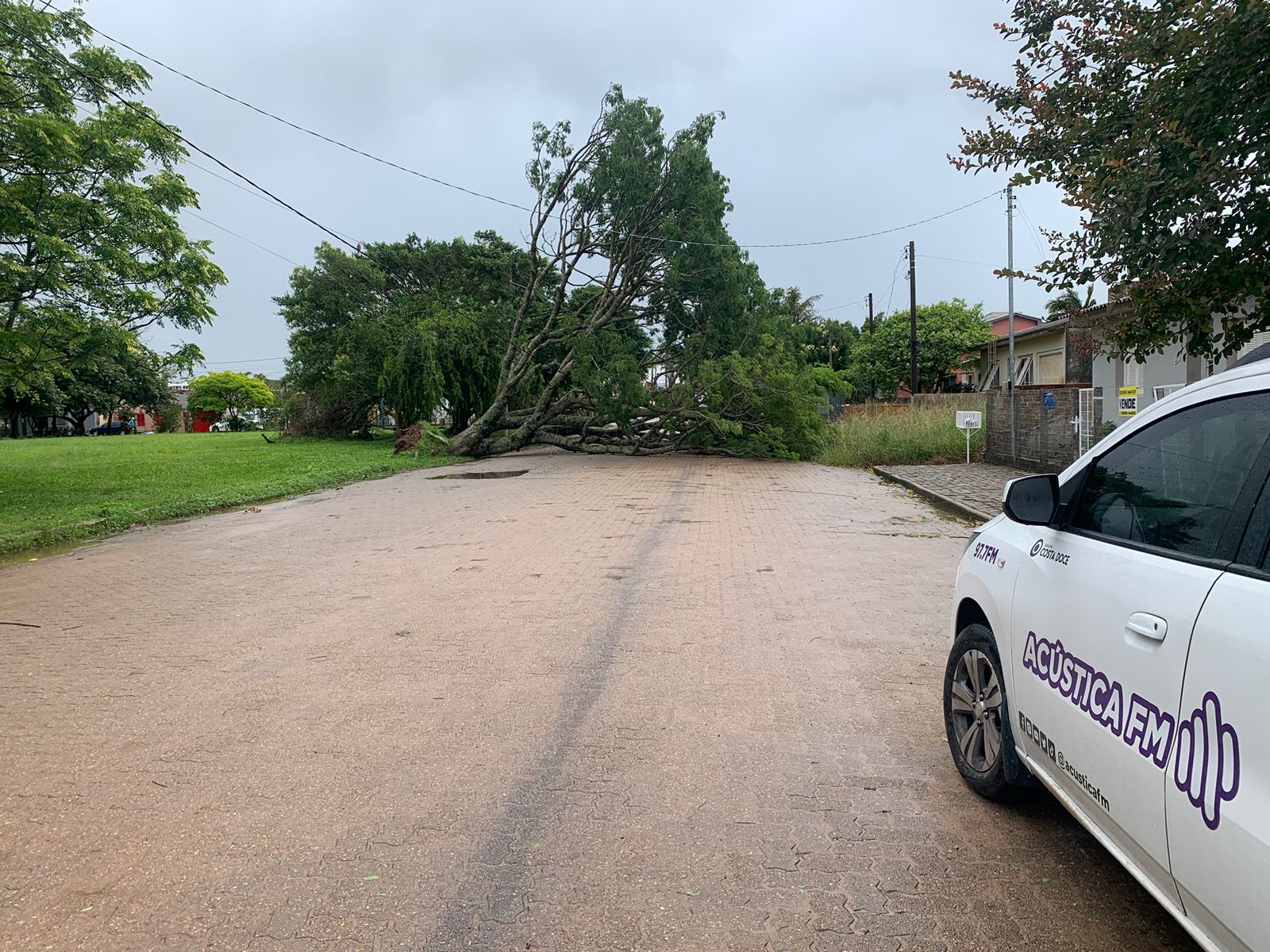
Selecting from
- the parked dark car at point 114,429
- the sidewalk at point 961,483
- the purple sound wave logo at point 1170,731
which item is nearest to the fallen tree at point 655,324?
the sidewalk at point 961,483

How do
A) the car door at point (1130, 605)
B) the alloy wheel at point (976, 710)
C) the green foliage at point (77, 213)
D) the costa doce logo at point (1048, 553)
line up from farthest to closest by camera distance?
the green foliage at point (77, 213)
the alloy wheel at point (976, 710)
the costa doce logo at point (1048, 553)
the car door at point (1130, 605)

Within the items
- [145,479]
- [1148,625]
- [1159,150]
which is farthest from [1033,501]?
[145,479]

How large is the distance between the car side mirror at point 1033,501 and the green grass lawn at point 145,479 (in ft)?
37.9

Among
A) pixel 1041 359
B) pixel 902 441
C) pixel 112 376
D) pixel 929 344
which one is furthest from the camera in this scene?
pixel 112 376

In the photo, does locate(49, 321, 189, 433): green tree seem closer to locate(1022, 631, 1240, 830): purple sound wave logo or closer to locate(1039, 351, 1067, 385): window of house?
locate(1022, 631, 1240, 830): purple sound wave logo

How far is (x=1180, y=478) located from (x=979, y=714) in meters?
1.45

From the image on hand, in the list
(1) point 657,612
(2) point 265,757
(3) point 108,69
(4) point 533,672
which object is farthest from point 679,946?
(3) point 108,69

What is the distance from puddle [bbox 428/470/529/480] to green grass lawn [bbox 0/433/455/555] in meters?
Answer: 1.93

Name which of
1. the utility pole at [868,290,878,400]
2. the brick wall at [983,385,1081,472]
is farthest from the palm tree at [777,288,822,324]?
the brick wall at [983,385,1081,472]

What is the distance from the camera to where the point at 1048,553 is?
300cm

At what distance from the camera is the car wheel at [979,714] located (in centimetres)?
332

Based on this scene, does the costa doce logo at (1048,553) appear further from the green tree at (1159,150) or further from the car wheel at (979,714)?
the green tree at (1159,150)

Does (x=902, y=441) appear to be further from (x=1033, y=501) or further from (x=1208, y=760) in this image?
(x=1208, y=760)

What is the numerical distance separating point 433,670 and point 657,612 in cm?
207
